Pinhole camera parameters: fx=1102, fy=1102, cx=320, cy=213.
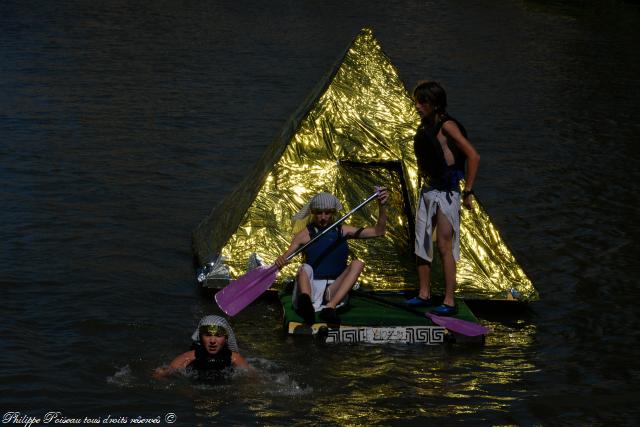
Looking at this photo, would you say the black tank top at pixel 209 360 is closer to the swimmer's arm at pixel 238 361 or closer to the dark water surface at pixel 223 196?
the swimmer's arm at pixel 238 361

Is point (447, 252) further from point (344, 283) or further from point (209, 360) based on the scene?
point (209, 360)

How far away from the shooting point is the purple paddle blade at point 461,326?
9.23m

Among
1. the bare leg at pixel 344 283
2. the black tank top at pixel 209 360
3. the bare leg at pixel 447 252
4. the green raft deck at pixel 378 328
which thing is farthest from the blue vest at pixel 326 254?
the black tank top at pixel 209 360

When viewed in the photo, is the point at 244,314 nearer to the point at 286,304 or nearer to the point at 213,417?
the point at 286,304

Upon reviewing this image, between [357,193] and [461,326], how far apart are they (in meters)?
1.89

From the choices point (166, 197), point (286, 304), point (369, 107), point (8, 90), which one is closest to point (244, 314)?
point (286, 304)

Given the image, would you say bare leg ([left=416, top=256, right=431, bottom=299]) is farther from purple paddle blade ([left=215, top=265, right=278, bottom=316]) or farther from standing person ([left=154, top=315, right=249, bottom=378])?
standing person ([left=154, top=315, right=249, bottom=378])

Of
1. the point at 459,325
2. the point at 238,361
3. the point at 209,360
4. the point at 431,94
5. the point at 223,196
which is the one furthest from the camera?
the point at 223,196

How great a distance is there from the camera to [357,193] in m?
10.5

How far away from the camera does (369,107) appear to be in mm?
10711

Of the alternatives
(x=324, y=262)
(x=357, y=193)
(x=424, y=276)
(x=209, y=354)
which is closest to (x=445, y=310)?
(x=424, y=276)

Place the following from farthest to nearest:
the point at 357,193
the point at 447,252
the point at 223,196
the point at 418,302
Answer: the point at 223,196, the point at 357,193, the point at 418,302, the point at 447,252

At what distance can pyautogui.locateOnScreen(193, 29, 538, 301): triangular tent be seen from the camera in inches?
402

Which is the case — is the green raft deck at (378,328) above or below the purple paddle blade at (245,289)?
below
